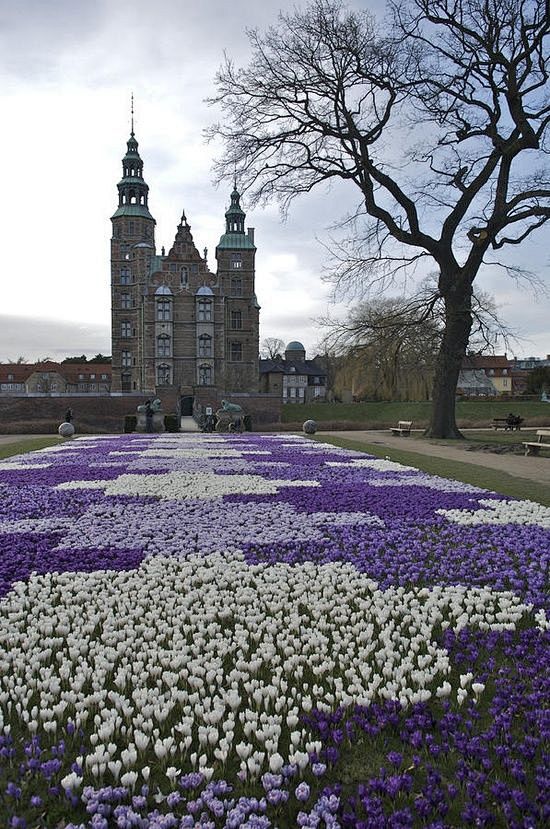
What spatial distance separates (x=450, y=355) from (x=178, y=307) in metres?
43.9

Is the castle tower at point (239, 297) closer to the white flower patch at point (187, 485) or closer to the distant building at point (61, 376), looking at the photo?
the distant building at point (61, 376)

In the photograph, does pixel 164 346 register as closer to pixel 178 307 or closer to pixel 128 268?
pixel 178 307

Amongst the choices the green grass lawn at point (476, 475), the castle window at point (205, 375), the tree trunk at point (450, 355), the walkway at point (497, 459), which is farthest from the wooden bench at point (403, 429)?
the castle window at point (205, 375)

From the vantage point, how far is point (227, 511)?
10.1 meters

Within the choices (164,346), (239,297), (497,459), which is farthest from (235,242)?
(497,459)

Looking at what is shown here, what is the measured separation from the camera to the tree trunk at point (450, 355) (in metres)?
28.0

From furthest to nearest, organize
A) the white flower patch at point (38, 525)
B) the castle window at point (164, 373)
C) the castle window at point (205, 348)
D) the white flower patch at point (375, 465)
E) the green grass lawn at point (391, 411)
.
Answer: the castle window at point (205, 348), the castle window at point (164, 373), the green grass lawn at point (391, 411), the white flower patch at point (375, 465), the white flower patch at point (38, 525)

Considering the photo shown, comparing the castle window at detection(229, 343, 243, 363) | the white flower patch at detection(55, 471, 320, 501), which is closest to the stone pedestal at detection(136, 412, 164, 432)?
the white flower patch at detection(55, 471, 320, 501)

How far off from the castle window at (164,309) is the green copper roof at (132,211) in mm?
10075

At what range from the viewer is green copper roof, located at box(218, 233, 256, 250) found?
230 feet

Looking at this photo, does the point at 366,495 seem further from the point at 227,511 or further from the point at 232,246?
the point at 232,246

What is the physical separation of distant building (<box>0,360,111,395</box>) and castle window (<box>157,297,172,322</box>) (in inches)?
1866

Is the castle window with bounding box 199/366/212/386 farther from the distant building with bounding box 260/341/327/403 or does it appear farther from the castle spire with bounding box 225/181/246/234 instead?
the distant building with bounding box 260/341/327/403

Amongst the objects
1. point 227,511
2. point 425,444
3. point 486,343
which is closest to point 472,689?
point 227,511
